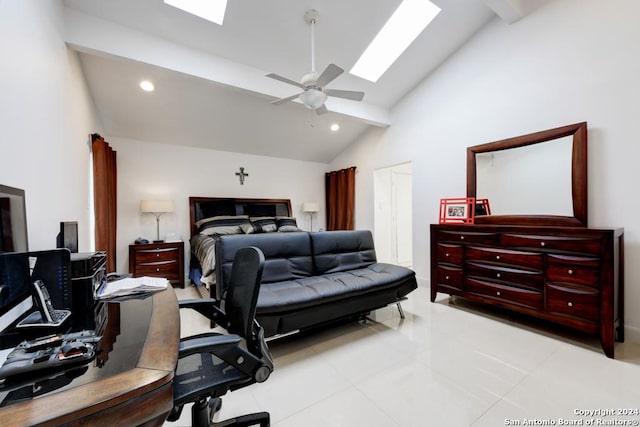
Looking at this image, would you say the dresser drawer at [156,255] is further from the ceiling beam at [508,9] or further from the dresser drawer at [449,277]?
the ceiling beam at [508,9]

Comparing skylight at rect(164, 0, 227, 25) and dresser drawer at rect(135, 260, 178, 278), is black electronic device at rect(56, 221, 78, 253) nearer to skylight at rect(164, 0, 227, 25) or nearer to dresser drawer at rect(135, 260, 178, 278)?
dresser drawer at rect(135, 260, 178, 278)

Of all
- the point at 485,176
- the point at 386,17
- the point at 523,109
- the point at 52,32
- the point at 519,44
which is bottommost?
the point at 485,176

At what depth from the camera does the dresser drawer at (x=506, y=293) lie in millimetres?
2425

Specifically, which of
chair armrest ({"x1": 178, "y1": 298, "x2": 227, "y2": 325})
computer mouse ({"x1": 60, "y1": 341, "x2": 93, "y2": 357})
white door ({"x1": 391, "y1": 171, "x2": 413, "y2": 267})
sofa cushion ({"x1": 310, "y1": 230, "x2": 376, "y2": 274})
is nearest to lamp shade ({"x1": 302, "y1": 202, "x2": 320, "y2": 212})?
white door ({"x1": 391, "y1": 171, "x2": 413, "y2": 267})

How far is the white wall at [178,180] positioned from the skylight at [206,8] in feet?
7.95

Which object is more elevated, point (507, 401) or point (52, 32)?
point (52, 32)

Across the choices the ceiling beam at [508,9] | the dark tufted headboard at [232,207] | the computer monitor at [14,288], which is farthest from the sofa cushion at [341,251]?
the ceiling beam at [508,9]

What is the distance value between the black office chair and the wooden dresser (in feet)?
8.27

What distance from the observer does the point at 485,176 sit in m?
3.25

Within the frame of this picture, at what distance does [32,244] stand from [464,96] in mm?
4516

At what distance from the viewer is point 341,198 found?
5539mm

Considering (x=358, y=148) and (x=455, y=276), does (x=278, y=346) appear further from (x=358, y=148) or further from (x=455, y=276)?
(x=358, y=148)

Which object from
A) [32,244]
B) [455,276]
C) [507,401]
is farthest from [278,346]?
[455,276]

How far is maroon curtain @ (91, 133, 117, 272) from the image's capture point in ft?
9.80
